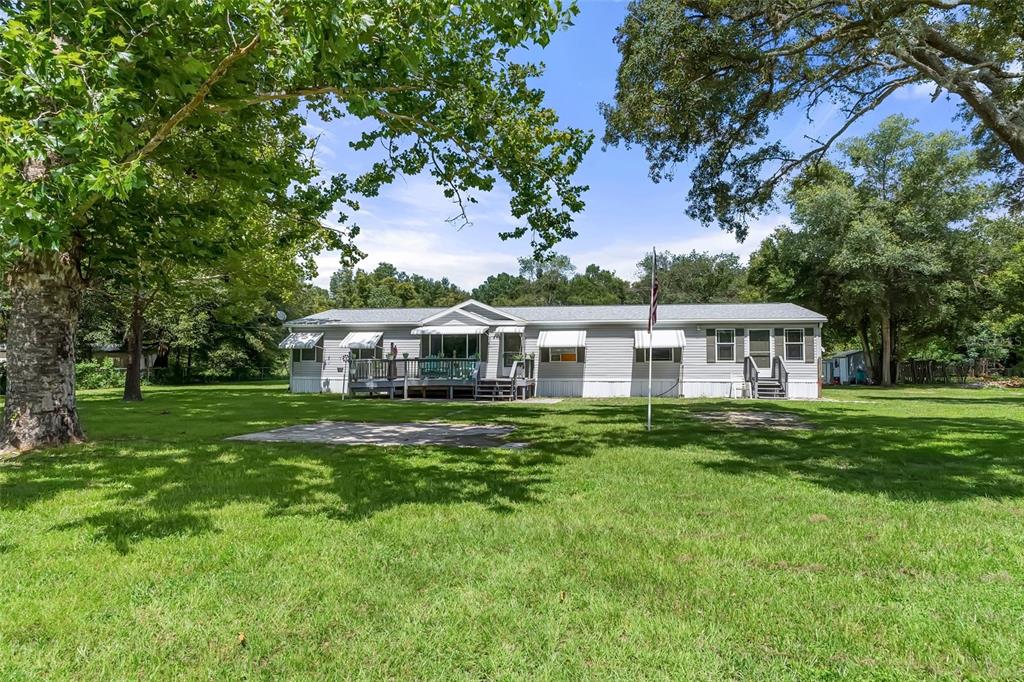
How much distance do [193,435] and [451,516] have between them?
6889mm

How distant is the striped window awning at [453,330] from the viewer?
20.9 m

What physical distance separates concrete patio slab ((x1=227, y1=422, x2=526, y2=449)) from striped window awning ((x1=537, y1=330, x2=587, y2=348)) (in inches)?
398

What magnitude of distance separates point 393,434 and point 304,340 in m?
15.7

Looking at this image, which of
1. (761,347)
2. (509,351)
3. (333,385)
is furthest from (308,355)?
(761,347)

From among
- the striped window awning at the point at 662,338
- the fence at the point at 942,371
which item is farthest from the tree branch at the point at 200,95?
the fence at the point at 942,371

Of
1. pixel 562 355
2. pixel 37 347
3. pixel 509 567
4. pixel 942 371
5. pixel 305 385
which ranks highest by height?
pixel 562 355

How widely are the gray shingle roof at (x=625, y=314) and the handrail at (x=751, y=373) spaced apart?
1.49m

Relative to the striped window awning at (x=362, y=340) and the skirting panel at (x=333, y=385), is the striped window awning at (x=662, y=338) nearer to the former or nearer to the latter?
the striped window awning at (x=362, y=340)

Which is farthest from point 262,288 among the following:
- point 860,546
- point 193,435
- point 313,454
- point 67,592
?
point 860,546

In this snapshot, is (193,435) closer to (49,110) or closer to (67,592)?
(49,110)

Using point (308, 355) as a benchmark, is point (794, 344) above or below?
above

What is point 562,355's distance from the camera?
21969mm

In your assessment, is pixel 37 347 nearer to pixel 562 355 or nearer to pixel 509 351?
pixel 509 351

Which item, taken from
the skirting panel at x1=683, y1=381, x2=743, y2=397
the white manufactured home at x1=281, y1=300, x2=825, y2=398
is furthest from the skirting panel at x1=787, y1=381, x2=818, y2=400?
the skirting panel at x1=683, y1=381, x2=743, y2=397
